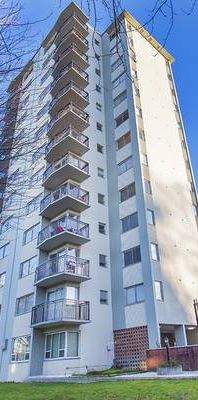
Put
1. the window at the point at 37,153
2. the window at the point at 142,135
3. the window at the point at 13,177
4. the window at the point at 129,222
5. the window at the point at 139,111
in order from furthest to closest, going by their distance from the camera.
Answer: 1. the window at the point at 139,111
2. the window at the point at 142,135
3. the window at the point at 129,222
4. the window at the point at 13,177
5. the window at the point at 37,153

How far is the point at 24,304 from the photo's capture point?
2455 cm

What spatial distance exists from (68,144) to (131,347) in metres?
15.5

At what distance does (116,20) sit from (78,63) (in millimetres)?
30831

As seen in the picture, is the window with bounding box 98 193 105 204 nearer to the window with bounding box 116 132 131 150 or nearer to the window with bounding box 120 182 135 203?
the window with bounding box 120 182 135 203

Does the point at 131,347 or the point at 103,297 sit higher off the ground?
the point at 103,297

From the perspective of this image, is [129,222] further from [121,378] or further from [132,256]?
[121,378]

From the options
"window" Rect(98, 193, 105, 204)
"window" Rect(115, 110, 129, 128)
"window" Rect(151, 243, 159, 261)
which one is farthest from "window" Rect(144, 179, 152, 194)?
"window" Rect(115, 110, 129, 128)

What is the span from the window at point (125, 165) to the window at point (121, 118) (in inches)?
163

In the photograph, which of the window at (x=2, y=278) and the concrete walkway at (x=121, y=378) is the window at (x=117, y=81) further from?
the concrete walkway at (x=121, y=378)

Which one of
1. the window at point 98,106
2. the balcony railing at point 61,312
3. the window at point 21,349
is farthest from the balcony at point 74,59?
the window at point 21,349

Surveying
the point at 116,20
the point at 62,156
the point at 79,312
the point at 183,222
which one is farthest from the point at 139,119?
the point at 116,20

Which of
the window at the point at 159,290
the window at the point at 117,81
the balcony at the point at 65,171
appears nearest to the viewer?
the window at the point at 159,290

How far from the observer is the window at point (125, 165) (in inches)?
1039

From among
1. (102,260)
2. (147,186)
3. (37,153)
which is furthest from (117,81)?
(37,153)
